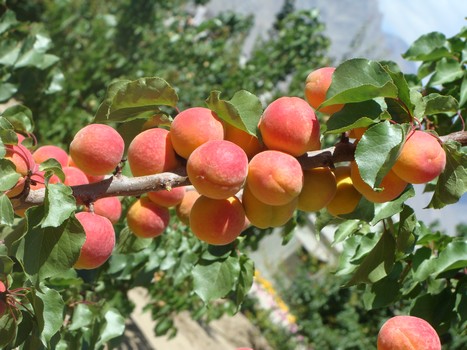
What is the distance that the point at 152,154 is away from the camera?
0.83 metres

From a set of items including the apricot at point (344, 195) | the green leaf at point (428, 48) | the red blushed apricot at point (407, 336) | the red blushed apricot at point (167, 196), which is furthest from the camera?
the green leaf at point (428, 48)

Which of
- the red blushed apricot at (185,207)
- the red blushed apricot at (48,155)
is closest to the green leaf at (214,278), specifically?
the red blushed apricot at (185,207)

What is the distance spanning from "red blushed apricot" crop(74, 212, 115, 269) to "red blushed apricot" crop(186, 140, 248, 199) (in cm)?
17

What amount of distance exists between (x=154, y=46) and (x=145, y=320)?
2.78m

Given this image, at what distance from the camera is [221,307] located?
155 inches

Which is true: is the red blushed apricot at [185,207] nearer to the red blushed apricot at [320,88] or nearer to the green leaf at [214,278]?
the green leaf at [214,278]

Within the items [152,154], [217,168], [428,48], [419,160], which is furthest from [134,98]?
[428,48]

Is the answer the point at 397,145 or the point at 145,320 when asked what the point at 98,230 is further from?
the point at 145,320

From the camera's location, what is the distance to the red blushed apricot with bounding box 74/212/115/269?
81cm

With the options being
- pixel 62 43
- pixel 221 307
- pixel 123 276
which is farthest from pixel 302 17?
pixel 123 276

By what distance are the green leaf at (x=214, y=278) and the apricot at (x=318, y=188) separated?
0.93 ft

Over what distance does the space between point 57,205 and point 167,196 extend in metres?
0.27

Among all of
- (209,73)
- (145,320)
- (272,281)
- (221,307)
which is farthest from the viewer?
(272,281)

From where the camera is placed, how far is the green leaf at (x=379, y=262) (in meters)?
0.92
